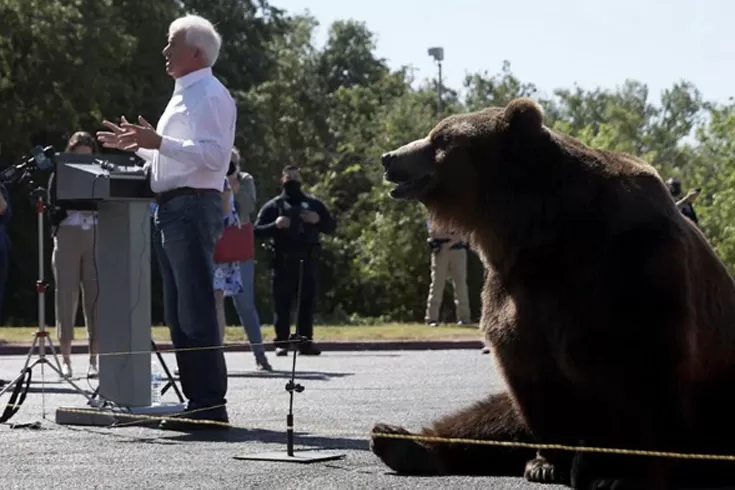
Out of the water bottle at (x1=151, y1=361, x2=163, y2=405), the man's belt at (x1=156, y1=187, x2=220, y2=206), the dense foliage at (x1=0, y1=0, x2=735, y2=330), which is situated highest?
the dense foliage at (x1=0, y1=0, x2=735, y2=330)

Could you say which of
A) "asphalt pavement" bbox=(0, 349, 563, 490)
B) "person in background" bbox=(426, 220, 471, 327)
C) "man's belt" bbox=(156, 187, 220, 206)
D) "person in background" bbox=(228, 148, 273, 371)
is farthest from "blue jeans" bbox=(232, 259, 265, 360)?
"person in background" bbox=(426, 220, 471, 327)

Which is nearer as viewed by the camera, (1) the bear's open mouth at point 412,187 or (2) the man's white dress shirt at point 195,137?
(1) the bear's open mouth at point 412,187

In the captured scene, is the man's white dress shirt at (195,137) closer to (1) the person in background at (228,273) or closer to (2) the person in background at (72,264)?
(2) the person in background at (72,264)

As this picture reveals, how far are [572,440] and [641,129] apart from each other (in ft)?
323

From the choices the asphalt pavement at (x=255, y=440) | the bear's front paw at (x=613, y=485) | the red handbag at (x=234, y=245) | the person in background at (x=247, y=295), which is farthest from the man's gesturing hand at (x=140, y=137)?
the person in background at (x=247, y=295)

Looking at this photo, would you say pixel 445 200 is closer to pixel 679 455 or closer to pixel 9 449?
pixel 679 455

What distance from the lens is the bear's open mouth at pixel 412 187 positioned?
651 centimetres

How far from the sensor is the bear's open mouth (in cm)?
651

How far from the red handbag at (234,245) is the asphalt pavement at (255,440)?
43.2 inches

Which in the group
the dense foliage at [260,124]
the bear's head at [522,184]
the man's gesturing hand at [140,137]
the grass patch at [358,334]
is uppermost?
the dense foliage at [260,124]

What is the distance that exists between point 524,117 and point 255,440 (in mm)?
3296

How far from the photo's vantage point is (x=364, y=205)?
1983 inches

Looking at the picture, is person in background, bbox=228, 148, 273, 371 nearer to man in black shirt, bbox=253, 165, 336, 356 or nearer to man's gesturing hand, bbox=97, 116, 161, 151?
man in black shirt, bbox=253, 165, 336, 356

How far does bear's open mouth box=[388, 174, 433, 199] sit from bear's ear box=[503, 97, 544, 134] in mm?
431
